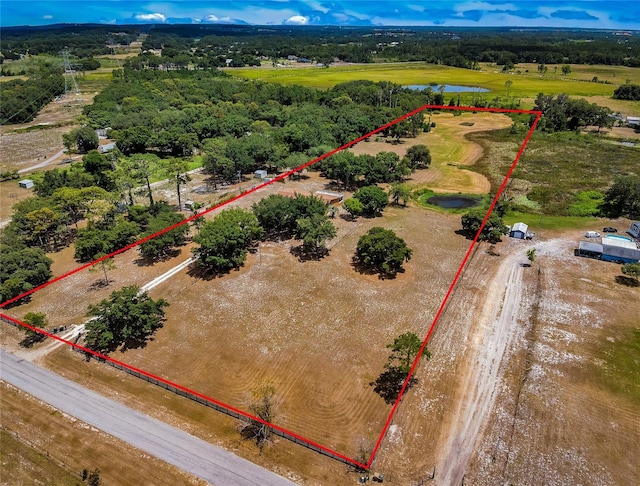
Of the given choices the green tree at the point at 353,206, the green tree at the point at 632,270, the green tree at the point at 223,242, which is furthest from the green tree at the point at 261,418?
the green tree at the point at 632,270

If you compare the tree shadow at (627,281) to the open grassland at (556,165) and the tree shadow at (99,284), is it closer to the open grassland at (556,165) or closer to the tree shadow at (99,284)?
the open grassland at (556,165)

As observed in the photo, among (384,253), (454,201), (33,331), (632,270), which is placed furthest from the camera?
(454,201)

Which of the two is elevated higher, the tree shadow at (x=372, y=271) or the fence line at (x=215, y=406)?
the tree shadow at (x=372, y=271)

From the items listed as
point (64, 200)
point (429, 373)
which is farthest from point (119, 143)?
point (429, 373)

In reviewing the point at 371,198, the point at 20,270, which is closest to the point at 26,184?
the point at 20,270

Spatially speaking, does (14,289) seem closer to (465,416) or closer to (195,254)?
(195,254)

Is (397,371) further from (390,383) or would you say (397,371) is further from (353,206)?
(353,206)
